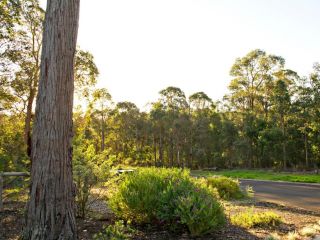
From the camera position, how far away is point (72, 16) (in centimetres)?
516

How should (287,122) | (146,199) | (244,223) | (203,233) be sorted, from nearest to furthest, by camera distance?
1. (203,233)
2. (146,199)
3. (244,223)
4. (287,122)

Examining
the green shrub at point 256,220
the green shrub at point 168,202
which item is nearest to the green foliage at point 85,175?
the green shrub at point 168,202

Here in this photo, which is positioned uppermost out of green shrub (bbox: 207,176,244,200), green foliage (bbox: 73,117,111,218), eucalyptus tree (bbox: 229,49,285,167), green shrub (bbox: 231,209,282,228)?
eucalyptus tree (bbox: 229,49,285,167)

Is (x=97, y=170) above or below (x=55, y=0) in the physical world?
below

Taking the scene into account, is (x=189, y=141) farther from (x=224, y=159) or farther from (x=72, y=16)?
(x=72, y=16)

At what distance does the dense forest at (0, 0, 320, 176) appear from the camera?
19.0 metres

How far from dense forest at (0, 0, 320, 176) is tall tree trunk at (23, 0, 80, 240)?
42.9 feet

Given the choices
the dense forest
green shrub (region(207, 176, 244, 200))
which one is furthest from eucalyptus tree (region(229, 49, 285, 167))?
green shrub (region(207, 176, 244, 200))

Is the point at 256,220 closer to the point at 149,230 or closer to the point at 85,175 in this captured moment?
the point at 149,230

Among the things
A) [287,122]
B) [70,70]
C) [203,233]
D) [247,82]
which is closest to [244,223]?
[203,233]

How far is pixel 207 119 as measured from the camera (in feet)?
153

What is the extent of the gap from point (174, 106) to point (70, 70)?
44458mm

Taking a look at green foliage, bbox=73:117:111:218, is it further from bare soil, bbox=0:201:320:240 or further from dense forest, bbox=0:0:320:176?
dense forest, bbox=0:0:320:176

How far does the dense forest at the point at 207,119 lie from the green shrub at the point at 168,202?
40.0ft
